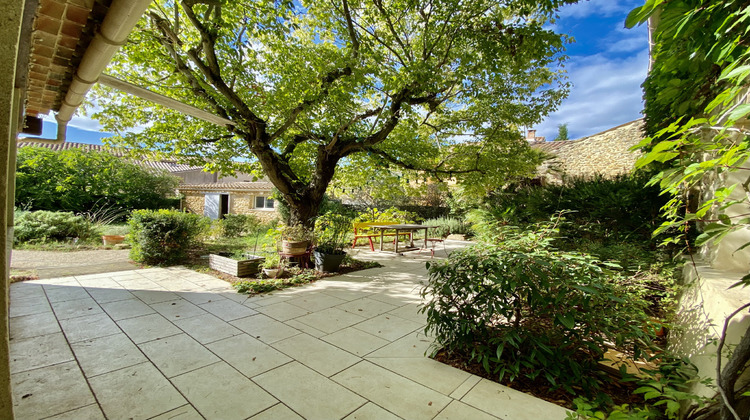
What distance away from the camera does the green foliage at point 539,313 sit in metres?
1.98

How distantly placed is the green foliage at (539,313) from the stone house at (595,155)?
10003 mm

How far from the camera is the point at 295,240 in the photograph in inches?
217

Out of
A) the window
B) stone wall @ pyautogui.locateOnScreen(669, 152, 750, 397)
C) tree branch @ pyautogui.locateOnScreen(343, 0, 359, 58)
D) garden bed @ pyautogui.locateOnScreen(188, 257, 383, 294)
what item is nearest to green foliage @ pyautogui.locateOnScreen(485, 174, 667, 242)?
stone wall @ pyautogui.locateOnScreen(669, 152, 750, 397)

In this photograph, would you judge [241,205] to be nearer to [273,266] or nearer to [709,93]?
[273,266]

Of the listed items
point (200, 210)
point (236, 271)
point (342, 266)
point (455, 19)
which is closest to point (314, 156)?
point (342, 266)

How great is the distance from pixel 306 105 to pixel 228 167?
2667 millimetres

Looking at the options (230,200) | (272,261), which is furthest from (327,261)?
(230,200)

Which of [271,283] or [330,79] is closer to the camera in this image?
[271,283]

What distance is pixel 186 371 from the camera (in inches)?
86.8

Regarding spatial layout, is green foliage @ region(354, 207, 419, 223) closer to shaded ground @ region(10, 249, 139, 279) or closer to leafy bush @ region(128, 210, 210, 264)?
leafy bush @ region(128, 210, 210, 264)

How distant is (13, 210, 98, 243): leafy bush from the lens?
7.54 meters

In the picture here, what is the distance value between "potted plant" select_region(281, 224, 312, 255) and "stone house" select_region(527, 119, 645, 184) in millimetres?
9412

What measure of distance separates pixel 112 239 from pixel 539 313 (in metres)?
10.5

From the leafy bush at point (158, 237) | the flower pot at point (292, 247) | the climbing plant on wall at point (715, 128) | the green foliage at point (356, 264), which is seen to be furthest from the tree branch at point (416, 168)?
the climbing plant on wall at point (715, 128)
